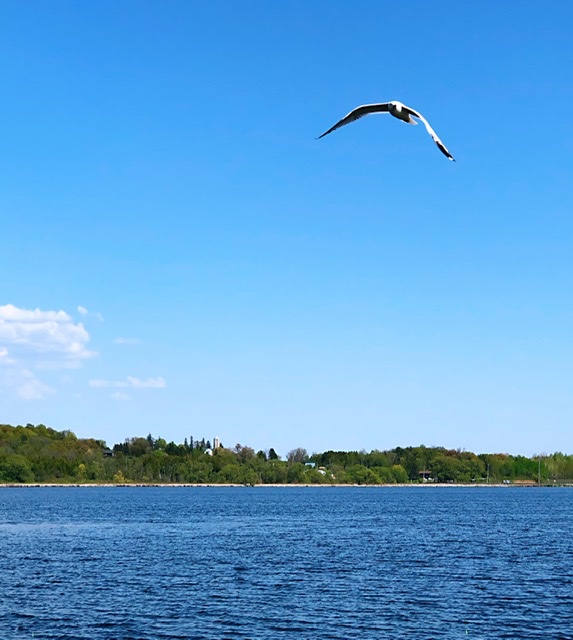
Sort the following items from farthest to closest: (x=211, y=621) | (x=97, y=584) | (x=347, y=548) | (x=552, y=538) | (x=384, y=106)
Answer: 1. (x=552, y=538)
2. (x=347, y=548)
3. (x=97, y=584)
4. (x=211, y=621)
5. (x=384, y=106)

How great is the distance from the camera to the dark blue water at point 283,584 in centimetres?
5197

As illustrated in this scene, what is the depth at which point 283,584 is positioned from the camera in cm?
6862

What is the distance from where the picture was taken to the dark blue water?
51969 mm

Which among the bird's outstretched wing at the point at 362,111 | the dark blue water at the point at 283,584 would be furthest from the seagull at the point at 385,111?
the dark blue water at the point at 283,584

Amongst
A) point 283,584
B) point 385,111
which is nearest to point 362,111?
point 385,111

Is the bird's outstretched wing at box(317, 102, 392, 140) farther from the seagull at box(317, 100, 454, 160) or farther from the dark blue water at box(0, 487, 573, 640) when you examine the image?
the dark blue water at box(0, 487, 573, 640)

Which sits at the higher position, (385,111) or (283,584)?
(385,111)

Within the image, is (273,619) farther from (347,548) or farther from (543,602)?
(347,548)

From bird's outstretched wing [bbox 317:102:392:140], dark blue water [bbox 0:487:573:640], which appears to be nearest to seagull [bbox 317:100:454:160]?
bird's outstretched wing [bbox 317:102:392:140]

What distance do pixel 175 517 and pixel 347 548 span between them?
7376 cm

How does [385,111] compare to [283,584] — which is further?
[283,584]

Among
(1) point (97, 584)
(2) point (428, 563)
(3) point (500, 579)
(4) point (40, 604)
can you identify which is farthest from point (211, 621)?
(2) point (428, 563)

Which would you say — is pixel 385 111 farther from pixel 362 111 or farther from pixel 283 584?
pixel 283 584

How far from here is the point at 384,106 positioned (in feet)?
73.2
